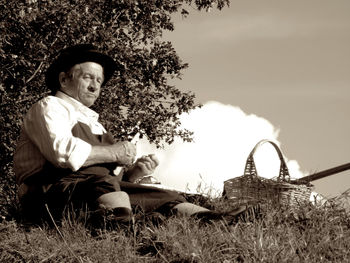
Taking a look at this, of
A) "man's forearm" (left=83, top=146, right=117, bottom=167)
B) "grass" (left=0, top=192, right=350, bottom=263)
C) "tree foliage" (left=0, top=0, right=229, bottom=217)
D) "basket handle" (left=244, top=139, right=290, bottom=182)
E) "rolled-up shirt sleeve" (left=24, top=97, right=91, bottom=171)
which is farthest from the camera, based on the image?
"tree foliage" (left=0, top=0, right=229, bottom=217)

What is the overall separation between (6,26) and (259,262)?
9.86 m

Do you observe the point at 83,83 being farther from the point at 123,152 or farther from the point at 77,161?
the point at 77,161

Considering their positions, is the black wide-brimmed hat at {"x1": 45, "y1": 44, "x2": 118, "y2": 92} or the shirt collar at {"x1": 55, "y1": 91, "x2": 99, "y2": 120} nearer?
the shirt collar at {"x1": 55, "y1": 91, "x2": 99, "y2": 120}

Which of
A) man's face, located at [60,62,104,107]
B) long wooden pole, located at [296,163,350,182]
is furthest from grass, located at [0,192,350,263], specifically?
long wooden pole, located at [296,163,350,182]

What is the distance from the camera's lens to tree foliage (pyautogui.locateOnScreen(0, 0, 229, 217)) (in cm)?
1340

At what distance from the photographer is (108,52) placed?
14.7m

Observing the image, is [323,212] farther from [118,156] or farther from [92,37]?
[92,37]

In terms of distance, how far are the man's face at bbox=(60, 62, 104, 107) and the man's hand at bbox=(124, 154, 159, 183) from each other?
66 centimetres

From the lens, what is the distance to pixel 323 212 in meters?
5.57

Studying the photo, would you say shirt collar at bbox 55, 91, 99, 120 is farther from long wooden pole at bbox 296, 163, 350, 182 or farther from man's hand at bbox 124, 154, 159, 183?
long wooden pole at bbox 296, 163, 350, 182

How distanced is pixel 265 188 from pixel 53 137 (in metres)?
2.36

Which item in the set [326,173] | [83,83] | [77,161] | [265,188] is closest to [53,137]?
[77,161]

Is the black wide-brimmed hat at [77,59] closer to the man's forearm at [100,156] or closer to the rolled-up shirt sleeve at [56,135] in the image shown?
the rolled-up shirt sleeve at [56,135]

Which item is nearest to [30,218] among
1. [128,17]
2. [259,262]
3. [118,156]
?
[118,156]
